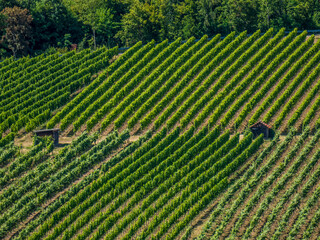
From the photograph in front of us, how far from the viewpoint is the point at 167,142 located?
6397 cm

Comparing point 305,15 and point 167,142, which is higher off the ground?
point 305,15

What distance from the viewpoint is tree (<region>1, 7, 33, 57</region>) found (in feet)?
283

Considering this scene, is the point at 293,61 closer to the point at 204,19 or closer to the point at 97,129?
the point at 204,19

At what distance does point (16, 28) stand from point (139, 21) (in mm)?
17491

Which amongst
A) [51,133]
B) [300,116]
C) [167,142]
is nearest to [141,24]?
[51,133]

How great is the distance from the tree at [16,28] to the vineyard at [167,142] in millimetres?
7844

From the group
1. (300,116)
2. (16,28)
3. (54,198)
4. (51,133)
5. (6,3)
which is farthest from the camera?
(6,3)

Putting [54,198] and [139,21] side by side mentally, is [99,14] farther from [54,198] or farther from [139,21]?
[54,198]

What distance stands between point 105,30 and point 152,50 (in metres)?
17.3

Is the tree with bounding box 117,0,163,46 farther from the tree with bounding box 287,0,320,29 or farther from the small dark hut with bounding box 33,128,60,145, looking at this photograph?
the small dark hut with bounding box 33,128,60,145

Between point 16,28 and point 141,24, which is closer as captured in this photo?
point 16,28

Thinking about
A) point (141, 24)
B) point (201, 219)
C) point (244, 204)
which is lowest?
point (201, 219)

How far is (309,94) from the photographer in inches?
2758

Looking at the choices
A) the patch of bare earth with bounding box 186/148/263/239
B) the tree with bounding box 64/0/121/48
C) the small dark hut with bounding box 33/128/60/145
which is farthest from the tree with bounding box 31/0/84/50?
the patch of bare earth with bounding box 186/148/263/239
